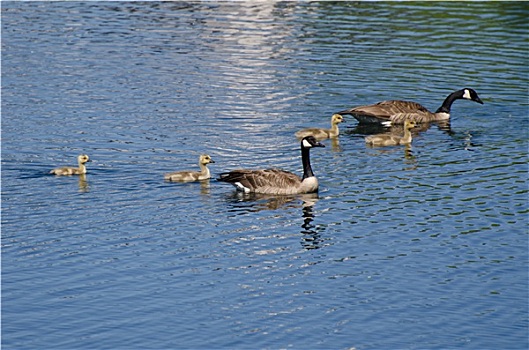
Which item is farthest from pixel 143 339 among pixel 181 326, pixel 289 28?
pixel 289 28

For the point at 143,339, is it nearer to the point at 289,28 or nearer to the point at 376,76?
the point at 376,76

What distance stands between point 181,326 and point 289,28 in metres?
34.6

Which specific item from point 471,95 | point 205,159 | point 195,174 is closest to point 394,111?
point 471,95

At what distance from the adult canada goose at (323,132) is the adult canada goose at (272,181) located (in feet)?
17.8

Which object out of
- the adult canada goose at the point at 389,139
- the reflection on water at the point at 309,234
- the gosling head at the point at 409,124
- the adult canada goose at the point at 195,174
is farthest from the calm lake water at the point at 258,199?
the gosling head at the point at 409,124

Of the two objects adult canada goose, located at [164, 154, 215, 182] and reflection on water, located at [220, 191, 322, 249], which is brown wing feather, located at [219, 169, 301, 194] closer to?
reflection on water, located at [220, 191, 322, 249]

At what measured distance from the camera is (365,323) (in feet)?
64.0

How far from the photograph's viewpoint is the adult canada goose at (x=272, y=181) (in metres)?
27.5

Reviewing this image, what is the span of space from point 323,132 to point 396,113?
3619 millimetres

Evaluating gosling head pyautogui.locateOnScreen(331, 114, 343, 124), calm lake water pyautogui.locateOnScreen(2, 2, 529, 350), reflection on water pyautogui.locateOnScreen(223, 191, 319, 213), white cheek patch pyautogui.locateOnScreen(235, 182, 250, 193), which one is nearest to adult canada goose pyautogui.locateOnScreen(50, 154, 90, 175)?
calm lake water pyautogui.locateOnScreen(2, 2, 529, 350)

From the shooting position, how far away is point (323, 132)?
33.5 metres

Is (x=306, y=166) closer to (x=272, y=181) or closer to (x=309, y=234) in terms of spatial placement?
(x=272, y=181)

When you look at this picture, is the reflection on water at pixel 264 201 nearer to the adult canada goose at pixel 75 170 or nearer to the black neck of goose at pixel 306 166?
the black neck of goose at pixel 306 166

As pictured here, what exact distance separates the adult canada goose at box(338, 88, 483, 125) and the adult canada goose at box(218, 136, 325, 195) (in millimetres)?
8140
